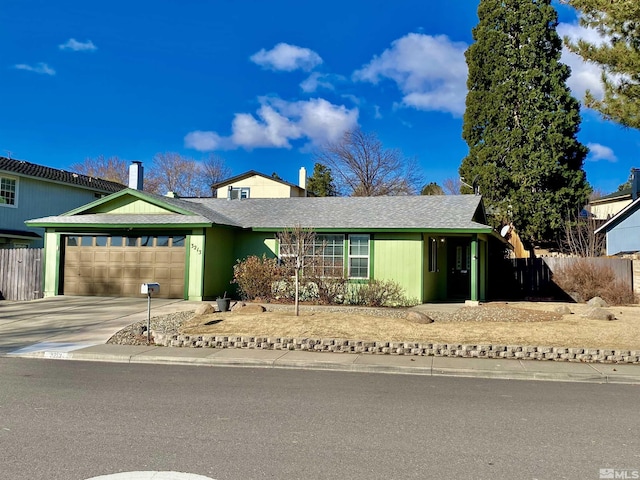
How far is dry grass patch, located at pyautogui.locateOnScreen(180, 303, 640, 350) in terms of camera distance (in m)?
11.1

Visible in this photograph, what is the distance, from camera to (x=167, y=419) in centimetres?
617

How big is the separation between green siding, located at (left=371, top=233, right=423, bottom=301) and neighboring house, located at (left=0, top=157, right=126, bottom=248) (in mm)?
18645

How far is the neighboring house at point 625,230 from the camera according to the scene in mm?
25609

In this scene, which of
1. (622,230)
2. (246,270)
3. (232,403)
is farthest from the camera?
(622,230)

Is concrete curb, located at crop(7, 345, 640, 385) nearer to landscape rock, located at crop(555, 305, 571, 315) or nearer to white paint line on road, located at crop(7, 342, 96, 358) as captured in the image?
white paint line on road, located at crop(7, 342, 96, 358)

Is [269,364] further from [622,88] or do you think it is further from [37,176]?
[37,176]

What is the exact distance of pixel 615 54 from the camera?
12414 mm

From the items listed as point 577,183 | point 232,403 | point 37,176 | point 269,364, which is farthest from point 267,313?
point 577,183

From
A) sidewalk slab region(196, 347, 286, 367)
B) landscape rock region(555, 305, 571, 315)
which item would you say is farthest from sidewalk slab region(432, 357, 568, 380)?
landscape rock region(555, 305, 571, 315)

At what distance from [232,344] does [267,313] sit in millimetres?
2619

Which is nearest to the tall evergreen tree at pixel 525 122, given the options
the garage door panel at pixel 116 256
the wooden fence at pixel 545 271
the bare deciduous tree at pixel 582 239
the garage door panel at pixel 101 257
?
the bare deciduous tree at pixel 582 239

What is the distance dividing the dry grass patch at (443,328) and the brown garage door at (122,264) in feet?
18.3

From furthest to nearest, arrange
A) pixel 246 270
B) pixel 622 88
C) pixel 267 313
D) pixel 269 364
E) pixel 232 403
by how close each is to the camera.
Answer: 1. pixel 246 270
2. pixel 267 313
3. pixel 622 88
4. pixel 269 364
5. pixel 232 403

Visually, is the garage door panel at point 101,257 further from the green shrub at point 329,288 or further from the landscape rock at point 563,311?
the landscape rock at point 563,311
